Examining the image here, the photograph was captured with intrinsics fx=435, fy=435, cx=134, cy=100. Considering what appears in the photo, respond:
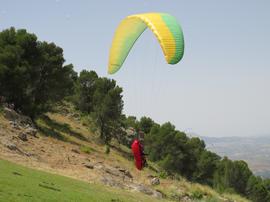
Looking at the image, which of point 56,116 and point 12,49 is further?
point 56,116

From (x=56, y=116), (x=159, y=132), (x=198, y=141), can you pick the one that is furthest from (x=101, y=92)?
(x=198, y=141)

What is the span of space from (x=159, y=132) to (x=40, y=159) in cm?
4013

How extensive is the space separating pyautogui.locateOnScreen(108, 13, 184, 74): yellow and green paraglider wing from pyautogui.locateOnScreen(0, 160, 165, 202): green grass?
6988mm

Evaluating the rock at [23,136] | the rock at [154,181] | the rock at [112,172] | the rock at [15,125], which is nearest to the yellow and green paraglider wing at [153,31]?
the rock at [112,172]

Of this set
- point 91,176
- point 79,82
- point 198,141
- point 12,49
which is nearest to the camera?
point 91,176

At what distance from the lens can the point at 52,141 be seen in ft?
135

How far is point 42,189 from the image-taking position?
68.9 ft

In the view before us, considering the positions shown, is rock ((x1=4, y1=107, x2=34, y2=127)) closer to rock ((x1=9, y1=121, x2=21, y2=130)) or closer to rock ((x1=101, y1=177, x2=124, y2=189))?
rock ((x1=9, y1=121, x2=21, y2=130))

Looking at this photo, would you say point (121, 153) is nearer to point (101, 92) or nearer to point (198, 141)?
point (101, 92)

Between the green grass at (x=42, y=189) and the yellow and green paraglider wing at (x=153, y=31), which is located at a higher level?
the yellow and green paraglider wing at (x=153, y=31)

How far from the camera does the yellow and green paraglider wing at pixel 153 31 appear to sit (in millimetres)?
20516

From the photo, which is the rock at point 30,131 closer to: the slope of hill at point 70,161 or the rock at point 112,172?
the slope of hill at point 70,161

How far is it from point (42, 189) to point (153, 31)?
30.5ft

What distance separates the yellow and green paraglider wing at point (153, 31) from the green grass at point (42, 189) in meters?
6.99
